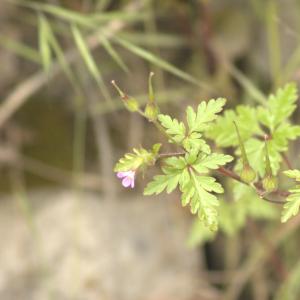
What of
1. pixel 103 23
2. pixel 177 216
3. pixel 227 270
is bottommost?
pixel 227 270

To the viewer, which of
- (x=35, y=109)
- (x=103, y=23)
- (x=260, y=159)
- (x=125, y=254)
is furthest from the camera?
(x=35, y=109)

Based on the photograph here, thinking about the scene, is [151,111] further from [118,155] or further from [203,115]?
[118,155]

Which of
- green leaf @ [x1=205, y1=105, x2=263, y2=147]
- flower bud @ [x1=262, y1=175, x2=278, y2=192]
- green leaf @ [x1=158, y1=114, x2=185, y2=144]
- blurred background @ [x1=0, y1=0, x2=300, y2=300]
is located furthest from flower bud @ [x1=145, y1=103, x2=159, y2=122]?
blurred background @ [x1=0, y1=0, x2=300, y2=300]

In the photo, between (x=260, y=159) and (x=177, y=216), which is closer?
(x=260, y=159)

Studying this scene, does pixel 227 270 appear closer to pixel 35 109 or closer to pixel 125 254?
pixel 125 254

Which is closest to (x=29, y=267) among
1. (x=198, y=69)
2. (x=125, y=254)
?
(x=125, y=254)

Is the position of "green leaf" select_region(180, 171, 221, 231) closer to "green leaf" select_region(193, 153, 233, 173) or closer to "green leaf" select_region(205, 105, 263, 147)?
"green leaf" select_region(193, 153, 233, 173)
